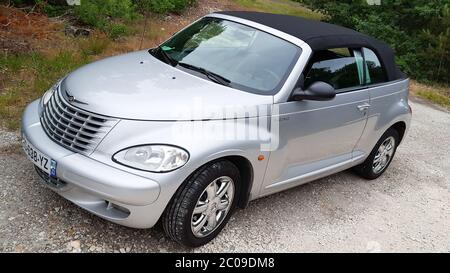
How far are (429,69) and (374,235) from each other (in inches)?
404

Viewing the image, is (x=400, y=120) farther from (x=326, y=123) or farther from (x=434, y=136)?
(x=434, y=136)

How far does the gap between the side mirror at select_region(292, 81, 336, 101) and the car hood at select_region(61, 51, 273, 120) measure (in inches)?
10.8

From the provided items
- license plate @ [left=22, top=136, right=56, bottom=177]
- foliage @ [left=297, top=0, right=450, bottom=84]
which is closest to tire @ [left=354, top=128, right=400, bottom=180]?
license plate @ [left=22, top=136, right=56, bottom=177]

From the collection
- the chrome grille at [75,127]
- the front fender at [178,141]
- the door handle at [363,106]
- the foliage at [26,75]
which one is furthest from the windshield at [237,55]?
the foliage at [26,75]

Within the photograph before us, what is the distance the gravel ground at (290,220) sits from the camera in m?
3.63

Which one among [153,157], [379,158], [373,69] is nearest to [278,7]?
[379,158]

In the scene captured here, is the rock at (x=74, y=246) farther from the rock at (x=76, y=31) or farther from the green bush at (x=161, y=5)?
the green bush at (x=161, y=5)

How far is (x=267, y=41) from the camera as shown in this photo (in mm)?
4336

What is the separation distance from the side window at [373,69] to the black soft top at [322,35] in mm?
61

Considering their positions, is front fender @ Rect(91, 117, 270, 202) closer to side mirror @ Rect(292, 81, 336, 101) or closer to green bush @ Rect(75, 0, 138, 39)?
side mirror @ Rect(292, 81, 336, 101)

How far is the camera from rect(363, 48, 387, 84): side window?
495 cm

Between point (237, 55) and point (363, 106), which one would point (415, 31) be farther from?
point (237, 55)
